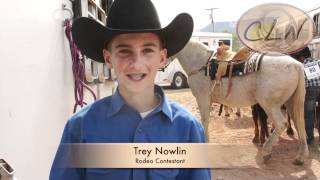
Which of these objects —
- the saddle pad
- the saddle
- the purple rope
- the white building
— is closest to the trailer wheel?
the saddle

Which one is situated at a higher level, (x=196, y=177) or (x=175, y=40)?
(x=175, y=40)

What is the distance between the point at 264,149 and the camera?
529 centimetres

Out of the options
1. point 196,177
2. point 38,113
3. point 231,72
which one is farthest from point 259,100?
point 196,177

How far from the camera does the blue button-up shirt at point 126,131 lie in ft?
3.77

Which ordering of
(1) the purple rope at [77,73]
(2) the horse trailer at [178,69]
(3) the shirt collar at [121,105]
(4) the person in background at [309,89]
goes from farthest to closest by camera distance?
(2) the horse trailer at [178,69] < (4) the person in background at [309,89] < (1) the purple rope at [77,73] < (3) the shirt collar at [121,105]

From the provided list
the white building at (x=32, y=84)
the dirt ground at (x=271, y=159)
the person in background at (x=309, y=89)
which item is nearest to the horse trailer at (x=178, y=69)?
the dirt ground at (x=271, y=159)

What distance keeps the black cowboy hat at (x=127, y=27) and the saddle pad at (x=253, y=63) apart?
3.91 m

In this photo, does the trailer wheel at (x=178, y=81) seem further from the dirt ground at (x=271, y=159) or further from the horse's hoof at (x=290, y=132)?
the horse's hoof at (x=290, y=132)

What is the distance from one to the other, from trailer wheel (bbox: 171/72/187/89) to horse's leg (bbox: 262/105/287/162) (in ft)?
37.6

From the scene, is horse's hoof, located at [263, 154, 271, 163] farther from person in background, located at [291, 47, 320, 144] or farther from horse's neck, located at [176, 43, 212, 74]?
horse's neck, located at [176, 43, 212, 74]

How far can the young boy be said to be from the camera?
1191 mm

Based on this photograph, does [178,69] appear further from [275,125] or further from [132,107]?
[132,107]

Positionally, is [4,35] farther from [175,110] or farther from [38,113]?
[175,110]

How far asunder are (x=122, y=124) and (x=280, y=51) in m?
0.53
